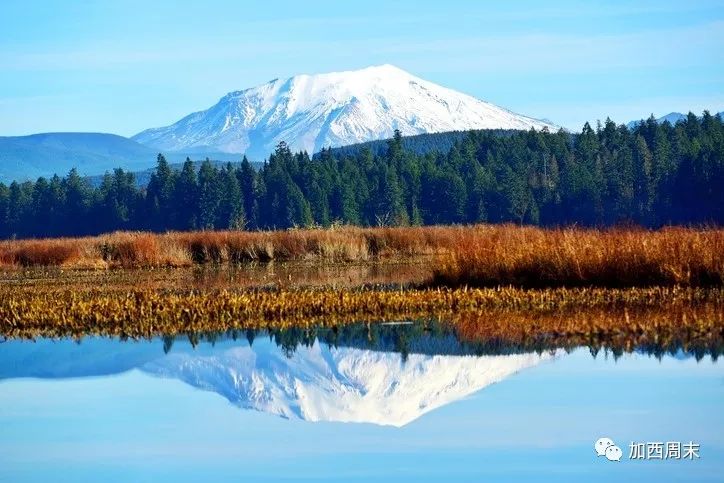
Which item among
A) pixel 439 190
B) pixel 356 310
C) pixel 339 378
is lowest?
pixel 339 378

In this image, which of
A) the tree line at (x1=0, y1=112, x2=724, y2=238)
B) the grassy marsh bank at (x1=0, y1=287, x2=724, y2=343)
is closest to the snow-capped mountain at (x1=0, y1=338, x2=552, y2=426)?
the grassy marsh bank at (x1=0, y1=287, x2=724, y2=343)

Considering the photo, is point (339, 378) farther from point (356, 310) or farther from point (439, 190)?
point (439, 190)

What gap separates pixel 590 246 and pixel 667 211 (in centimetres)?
9085

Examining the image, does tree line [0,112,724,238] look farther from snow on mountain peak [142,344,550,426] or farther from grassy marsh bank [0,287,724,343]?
snow on mountain peak [142,344,550,426]

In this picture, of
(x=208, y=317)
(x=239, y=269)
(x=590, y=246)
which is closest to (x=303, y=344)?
(x=208, y=317)

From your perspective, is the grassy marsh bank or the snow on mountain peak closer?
the snow on mountain peak

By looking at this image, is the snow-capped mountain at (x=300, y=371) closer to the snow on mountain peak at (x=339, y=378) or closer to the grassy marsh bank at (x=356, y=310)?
the snow on mountain peak at (x=339, y=378)

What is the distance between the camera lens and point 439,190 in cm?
13450

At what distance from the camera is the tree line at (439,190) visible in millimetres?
122000

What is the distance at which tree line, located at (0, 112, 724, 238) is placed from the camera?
4803 inches

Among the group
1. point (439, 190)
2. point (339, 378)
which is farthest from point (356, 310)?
point (439, 190)

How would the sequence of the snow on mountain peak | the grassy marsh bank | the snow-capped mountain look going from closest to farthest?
the snow on mountain peak → the snow-capped mountain → the grassy marsh bank

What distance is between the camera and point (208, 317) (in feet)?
90.2

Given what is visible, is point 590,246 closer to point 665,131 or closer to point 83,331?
point 83,331
